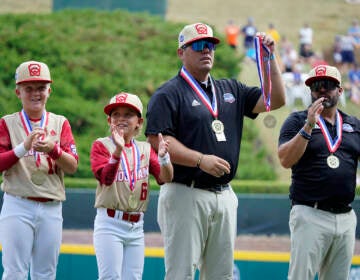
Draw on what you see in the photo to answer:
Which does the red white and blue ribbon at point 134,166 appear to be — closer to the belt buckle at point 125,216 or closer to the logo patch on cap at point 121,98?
the belt buckle at point 125,216

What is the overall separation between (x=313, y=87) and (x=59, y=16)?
1586 cm

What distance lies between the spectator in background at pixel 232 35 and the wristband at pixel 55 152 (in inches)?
660

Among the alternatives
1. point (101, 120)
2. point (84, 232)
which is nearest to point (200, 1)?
point (101, 120)

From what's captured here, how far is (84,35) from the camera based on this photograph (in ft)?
66.6

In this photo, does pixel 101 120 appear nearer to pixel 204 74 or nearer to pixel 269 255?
pixel 269 255

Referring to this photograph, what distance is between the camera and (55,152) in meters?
5.62

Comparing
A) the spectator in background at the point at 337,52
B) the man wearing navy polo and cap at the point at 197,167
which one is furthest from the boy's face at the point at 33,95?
the spectator in background at the point at 337,52

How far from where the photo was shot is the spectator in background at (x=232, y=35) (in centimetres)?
2241

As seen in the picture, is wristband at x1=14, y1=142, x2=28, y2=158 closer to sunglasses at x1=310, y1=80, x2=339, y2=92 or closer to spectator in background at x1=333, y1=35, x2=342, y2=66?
sunglasses at x1=310, y1=80, x2=339, y2=92

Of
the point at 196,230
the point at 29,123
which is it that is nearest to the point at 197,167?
the point at 196,230

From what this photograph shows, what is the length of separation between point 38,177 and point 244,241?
8.41 m

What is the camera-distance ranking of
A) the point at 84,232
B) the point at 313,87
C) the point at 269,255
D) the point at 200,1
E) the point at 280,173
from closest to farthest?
the point at 313,87
the point at 269,255
the point at 84,232
the point at 280,173
the point at 200,1

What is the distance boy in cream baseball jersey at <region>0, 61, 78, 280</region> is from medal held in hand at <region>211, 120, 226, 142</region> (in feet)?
3.51

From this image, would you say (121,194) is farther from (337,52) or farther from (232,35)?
(337,52)
